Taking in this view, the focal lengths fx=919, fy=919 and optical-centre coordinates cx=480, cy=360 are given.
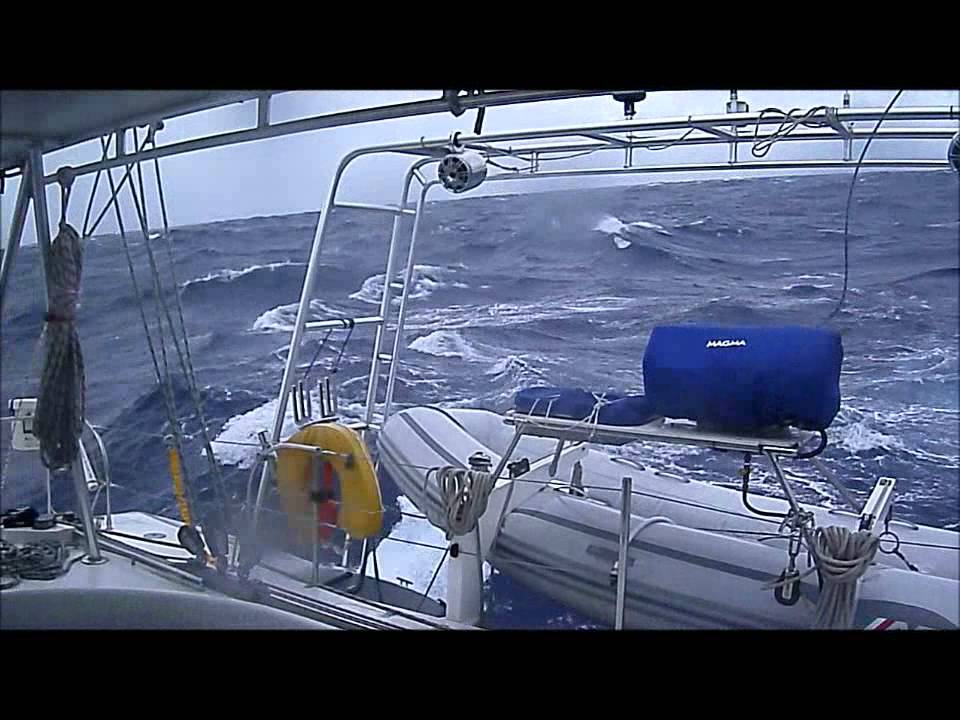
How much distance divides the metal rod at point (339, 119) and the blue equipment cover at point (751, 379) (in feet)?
1.65

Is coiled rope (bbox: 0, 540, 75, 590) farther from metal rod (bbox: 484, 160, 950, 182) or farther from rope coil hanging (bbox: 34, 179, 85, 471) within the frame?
metal rod (bbox: 484, 160, 950, 182)

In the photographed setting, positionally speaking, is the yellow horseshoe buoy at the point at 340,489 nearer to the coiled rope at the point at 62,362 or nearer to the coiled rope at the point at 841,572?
the coiled rope at the point at 62,362

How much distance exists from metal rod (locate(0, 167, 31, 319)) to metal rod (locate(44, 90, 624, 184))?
35 millimetres

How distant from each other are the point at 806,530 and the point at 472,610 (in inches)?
23.5

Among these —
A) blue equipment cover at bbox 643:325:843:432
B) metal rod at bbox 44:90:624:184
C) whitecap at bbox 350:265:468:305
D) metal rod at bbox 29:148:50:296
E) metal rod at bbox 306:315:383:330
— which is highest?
metal rod at bbox 44:90:624:184

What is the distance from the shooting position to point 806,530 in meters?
1.52

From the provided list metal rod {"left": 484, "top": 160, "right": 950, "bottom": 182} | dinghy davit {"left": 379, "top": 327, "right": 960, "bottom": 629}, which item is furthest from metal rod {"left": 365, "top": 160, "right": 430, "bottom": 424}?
dinghy davit {"left": 379, "top": 327, "right": 960, "bottom": 629}

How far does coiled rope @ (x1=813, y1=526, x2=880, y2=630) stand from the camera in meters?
1.44

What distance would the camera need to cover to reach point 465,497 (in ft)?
5.43

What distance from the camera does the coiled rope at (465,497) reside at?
1.65m

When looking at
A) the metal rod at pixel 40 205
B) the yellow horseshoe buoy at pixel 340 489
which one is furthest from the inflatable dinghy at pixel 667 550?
the metal rod at pixel 40 205

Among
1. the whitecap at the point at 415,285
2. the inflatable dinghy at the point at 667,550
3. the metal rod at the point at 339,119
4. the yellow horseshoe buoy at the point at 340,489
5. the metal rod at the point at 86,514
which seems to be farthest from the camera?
the whitecap at the point at 415,285
